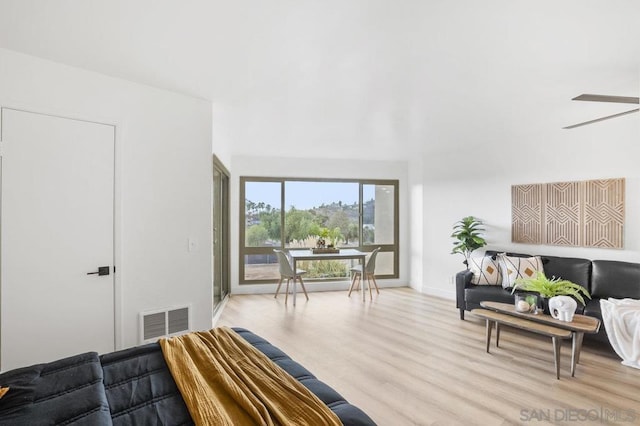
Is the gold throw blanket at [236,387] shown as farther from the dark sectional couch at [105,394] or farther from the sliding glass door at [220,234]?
the sliding glass door at [220,234]

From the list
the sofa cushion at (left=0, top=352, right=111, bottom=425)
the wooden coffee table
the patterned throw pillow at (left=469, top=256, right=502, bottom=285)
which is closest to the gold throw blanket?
the sofa cushion at (left=0, top=352, right=111, bottom=425)

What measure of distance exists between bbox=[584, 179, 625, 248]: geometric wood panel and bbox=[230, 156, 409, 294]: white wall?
10.1 feet

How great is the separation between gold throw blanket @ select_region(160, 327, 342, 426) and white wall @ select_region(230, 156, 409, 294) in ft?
13.9

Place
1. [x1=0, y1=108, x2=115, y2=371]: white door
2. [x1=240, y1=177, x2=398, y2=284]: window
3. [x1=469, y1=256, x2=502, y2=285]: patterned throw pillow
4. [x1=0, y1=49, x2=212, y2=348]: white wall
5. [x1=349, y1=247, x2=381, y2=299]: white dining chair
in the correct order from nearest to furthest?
[x1=0, y1=108, x2=115, y2=371]: white door
[x1=0, y1=49, x2=212, y2=348]: white wall
[x1=469, y1=256, x2=502, y2=285]: patterned throw pillow
[x1=349, y1=247, x2=381, y2=299]: white dining chair
[x1=240, y1=177, x2=398, y2=284]: window

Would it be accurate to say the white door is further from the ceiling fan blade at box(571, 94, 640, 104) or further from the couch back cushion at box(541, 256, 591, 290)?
the couch back cushion at box(541, 256, 591, 290)

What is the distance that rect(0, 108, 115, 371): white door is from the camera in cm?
233

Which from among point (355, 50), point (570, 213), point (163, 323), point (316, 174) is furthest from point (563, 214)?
point (163, 323)

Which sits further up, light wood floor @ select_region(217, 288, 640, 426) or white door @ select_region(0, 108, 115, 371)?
white door @ select_region(0, 108, 115, 371)

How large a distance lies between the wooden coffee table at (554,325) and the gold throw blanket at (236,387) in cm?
253

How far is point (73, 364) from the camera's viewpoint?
1688 mm

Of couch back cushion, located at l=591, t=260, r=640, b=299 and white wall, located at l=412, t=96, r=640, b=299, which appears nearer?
couch back cushion, located at l=591, t=260, r=640, b=299

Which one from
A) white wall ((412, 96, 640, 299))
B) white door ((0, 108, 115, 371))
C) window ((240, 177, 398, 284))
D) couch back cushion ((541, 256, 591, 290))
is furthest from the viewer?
window ((240, 177, 398, 284))

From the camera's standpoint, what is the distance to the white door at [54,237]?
2334mm

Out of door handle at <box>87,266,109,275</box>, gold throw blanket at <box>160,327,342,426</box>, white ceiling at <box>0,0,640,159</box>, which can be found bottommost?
gold throw blanket at <box>160,327,342,426</box>
